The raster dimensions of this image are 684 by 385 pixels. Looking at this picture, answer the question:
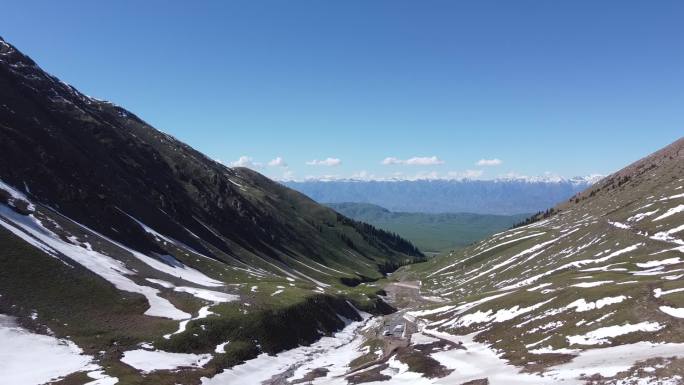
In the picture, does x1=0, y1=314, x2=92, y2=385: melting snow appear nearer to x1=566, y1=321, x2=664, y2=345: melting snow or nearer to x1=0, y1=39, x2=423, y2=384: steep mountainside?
x1=0, y1=39, x2=423, y2=384: steep mountainside

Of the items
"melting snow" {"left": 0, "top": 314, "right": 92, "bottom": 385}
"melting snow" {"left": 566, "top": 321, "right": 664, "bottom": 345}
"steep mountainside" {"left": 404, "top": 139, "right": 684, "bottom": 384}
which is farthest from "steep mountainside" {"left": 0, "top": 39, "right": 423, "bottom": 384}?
"melting snow" {"left": 566, "top": 321, "right": 664, "bottom": 345}

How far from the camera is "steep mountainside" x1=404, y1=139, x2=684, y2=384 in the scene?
1662 inches

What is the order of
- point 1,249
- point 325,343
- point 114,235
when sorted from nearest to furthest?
point 1,249, point 325,343, point 114,235

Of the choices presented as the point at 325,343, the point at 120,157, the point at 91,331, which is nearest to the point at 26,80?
the point at 120,157

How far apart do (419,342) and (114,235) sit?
89725mm

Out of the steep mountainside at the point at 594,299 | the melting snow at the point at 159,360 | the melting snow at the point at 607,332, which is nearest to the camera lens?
the steep mountainside at the point at 594,299

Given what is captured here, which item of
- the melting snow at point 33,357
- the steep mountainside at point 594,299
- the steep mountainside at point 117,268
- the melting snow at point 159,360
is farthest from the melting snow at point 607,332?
the melting snow at point 33,357

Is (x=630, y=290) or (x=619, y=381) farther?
(x=630, y=290)

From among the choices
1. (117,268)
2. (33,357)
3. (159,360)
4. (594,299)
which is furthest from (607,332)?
(117,268)

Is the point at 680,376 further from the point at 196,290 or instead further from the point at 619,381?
the point at 196,290

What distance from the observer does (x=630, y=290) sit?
194 feet

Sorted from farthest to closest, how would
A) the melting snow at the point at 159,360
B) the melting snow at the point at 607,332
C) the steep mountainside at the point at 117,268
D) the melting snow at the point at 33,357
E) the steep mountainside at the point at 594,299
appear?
the steep mountainside at the point at 117,268 → the melting snow at the point at 159,360 → the melting snow at the point at 33,357 → the melting snow at the point at 607,332 → the steep mountainside at the point at 594,299

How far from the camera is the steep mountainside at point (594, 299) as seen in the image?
1662 inches

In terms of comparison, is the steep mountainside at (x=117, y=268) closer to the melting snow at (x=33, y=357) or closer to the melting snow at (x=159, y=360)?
the melting snow at (x=159, y=360)
